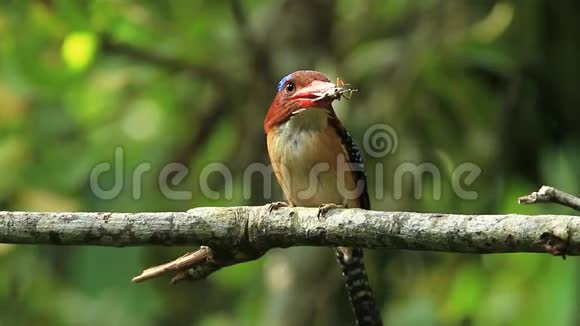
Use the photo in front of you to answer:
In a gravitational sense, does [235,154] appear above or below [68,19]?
below

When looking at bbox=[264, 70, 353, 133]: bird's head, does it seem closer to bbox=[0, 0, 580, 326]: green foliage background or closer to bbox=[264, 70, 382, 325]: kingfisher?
bbox=[264, 70, 382, 325]: kingfisher

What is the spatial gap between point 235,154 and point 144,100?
111 centimetres

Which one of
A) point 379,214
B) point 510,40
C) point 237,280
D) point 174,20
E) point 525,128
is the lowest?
point 379,214

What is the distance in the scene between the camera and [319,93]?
4711 mm

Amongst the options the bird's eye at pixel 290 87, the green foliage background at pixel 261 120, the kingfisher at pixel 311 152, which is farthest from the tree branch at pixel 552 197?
the green foliage background at pixel 261 120

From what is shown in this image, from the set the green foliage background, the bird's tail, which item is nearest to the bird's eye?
the bird's tail

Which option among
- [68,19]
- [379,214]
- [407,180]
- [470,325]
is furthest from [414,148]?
[379,214]

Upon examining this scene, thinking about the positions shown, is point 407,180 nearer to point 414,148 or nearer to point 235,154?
point 414,148

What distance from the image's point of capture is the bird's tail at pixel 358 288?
543cm

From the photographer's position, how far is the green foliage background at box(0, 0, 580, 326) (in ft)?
20.8

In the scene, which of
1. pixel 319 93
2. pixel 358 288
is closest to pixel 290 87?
pixel 319 93

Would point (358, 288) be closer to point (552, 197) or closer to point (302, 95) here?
point (302, 95)

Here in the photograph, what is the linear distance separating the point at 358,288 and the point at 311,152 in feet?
3.23

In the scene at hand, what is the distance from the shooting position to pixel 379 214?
3367mm
